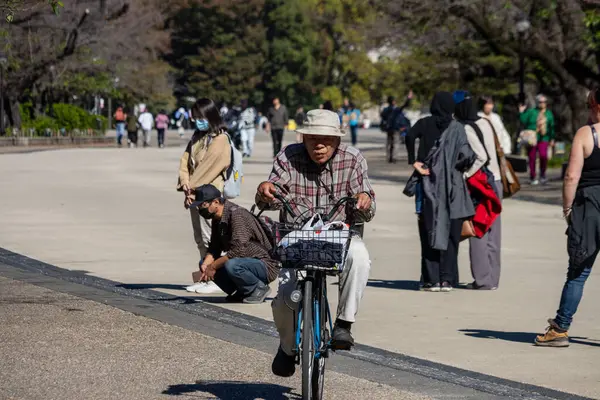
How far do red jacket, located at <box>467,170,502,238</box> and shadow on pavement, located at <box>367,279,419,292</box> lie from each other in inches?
28.2

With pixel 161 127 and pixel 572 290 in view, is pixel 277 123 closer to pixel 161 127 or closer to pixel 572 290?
pixel 161 127

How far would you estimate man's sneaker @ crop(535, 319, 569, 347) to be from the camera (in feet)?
28.3

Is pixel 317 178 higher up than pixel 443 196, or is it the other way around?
pixel 317 178

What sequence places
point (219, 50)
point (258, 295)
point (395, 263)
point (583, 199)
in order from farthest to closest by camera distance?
point (219, 50) → point (395, 263) → point (258, 295) → point (583, 199)

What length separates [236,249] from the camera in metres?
10.2

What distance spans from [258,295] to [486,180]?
2.57m

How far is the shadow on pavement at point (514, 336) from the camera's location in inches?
352

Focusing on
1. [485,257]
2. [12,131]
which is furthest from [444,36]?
[485,257]

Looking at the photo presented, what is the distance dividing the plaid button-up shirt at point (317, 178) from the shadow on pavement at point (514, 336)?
266 cm

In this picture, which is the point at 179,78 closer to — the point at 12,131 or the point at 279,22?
the point at 279,22

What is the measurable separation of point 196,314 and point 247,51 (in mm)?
87803

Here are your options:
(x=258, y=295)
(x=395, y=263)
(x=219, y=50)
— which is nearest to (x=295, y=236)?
(x=258, y=295)

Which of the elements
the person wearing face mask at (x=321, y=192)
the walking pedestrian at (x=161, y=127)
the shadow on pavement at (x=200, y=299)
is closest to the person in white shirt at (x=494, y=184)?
the shadow on pavement at (x=200, y=299)

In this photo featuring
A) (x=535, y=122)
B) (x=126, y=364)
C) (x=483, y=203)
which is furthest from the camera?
(x=535, y=122)
